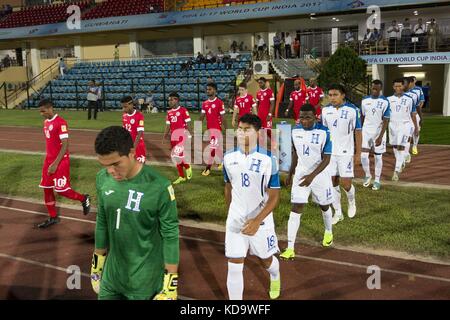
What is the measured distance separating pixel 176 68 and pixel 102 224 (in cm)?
3467

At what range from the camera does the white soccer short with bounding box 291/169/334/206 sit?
22.3 ft

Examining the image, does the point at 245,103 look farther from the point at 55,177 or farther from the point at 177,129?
the point at 55,177

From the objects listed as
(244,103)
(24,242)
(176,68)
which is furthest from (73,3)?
(24,242)

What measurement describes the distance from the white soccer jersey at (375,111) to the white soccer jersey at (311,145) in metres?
4.18

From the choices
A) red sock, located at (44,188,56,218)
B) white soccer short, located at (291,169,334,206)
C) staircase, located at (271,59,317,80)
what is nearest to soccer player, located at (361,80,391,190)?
white soccer short, located at (291,169,334,206)

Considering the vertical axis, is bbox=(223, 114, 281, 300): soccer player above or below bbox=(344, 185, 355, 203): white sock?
above

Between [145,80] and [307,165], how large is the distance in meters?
31.4

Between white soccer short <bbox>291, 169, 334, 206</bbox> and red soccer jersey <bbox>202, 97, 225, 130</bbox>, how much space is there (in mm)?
6086

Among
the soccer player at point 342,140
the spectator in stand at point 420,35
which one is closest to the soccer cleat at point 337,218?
the soccer player at point 342,140

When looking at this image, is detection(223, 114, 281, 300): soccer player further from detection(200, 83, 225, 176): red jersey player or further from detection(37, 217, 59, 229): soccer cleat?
detection(200, 83, 225, 176): red jersey player

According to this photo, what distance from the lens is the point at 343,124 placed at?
8523mm

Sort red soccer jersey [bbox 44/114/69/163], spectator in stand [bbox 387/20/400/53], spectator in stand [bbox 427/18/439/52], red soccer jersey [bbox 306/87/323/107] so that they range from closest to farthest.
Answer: red soccer jersey [bbox 44/114/69/163] → red soccer jersey [bbox 306/87/323/107] → spectator in stand [bbox 427/18/439/52] → spectator in stand [bbox 387/20/400/53]

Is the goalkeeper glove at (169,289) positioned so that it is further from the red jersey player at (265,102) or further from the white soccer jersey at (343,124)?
the red jersey player at (265,102)

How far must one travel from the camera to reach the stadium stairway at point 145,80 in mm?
33250
